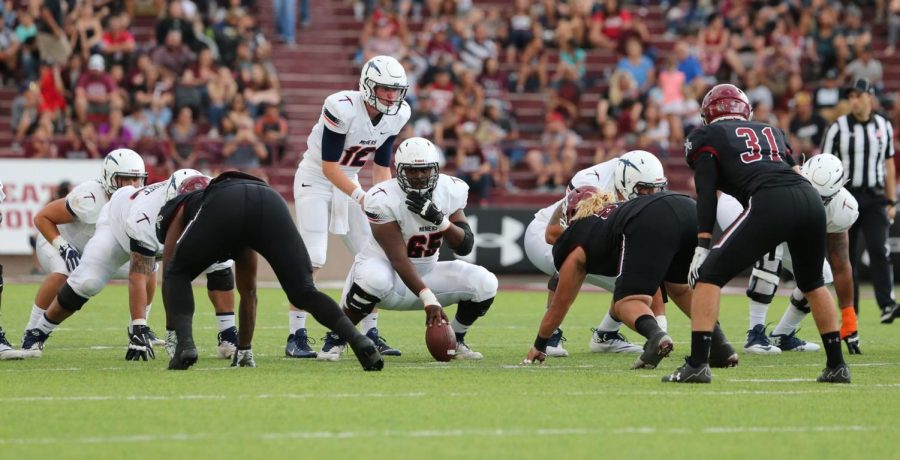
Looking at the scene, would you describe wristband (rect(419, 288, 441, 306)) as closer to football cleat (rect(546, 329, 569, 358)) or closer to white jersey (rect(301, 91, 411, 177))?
football cleat (rect(546, 329, 569, 358))

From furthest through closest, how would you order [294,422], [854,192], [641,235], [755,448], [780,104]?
[780,104]
[854,192]
[641,235]
[294,422]
[755,448]

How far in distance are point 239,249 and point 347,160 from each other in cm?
183

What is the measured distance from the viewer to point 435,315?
8594 mm

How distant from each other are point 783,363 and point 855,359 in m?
0.61

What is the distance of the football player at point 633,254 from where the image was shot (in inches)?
326

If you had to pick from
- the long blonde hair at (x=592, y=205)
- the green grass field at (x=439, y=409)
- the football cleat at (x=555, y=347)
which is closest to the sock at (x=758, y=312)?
the green grass field at (x=439, y=409)

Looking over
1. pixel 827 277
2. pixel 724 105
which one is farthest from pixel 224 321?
pixel 827 277

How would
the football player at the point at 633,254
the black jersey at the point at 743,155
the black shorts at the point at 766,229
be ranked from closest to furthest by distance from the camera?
the black shorts at the point at 766,229
the black jersey at the point at 743,155
the football player at the point at 633,254

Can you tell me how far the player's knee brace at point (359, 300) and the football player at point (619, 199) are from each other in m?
1.28

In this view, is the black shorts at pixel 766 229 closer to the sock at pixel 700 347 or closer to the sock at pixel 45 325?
the sock at pixel 700 347

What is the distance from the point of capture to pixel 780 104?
21625 mm

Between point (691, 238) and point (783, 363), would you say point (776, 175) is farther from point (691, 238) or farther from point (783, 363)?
point (783, 363)

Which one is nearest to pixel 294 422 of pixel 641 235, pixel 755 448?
pixel 755 448

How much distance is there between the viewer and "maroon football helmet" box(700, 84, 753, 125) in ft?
26.0
